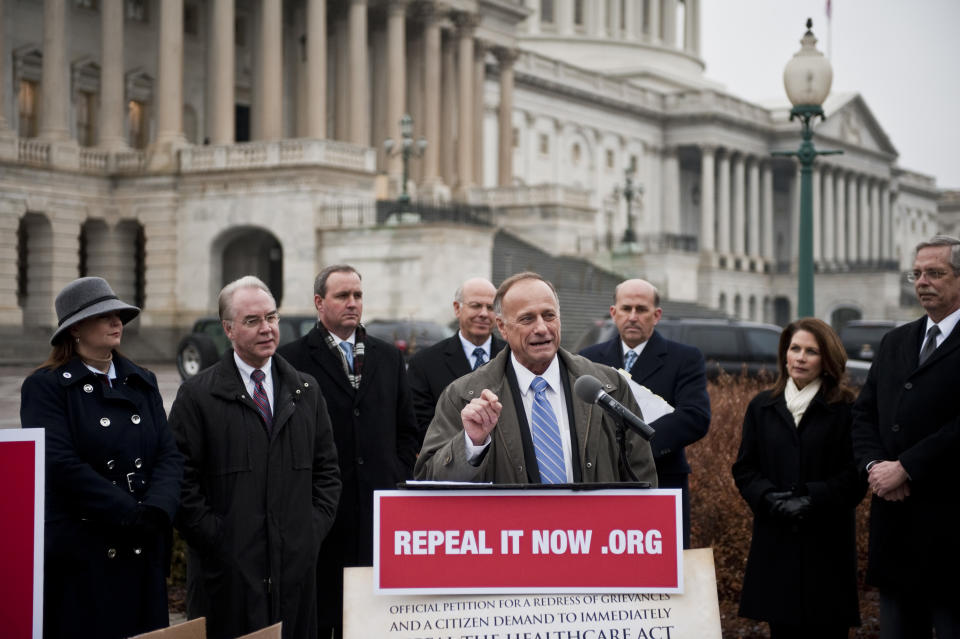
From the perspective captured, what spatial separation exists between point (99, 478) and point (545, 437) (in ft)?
7.01

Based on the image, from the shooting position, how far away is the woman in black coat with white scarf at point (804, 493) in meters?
7.17

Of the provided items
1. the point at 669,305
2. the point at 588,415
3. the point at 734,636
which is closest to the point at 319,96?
the point at 669,305

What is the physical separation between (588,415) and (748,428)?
2354 millimetres

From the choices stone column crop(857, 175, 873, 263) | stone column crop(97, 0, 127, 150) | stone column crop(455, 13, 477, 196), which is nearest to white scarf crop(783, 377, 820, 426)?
stone column crop(97, 0, 127, 150)

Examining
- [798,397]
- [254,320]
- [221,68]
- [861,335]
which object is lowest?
[798,397]

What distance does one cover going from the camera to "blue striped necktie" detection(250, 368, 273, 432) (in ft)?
21.6

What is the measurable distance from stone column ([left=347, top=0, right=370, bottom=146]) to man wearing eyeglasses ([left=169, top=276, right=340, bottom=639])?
47.4 meters

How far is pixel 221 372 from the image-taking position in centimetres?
660

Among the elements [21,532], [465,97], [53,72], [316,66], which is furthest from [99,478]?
[465,97]

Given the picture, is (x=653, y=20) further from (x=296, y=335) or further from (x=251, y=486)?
(x=251, y=486)

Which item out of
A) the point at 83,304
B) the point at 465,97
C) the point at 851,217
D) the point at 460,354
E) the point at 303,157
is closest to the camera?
the point at 83,304

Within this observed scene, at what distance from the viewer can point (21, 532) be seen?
17.7 ft

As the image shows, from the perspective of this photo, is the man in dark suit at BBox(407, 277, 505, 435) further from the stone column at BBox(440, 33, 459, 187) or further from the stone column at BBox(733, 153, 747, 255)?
the stone column at BBox(733, 153, 747, 255)

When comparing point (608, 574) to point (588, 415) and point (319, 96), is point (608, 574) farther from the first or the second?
point (319, 96)
